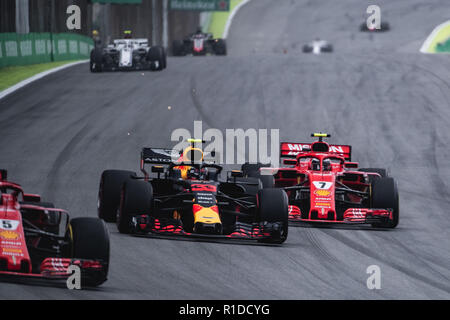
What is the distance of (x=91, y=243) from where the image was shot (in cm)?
1010

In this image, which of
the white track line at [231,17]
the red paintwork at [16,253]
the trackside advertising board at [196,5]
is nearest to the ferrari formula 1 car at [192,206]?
the red paintwork at [16,253]

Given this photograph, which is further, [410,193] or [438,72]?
[438,72]

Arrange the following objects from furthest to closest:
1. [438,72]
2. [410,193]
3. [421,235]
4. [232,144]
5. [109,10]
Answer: [109,10]
[438,72]
[232,144]
[410,193]
[421,235]

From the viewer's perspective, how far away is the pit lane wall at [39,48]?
33.3 m

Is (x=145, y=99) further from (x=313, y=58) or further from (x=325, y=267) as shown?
(x=325, y=267)

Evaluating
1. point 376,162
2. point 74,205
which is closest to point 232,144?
point 376,162

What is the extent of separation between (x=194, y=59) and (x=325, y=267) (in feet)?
93.3

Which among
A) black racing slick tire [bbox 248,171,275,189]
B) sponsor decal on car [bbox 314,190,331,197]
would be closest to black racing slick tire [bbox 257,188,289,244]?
sponsor decal on car [bbox 314,190,331,197]

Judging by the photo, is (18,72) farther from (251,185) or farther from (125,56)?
(251,185)

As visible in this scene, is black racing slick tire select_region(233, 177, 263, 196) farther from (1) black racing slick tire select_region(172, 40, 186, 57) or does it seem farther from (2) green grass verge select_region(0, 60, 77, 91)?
(1) black racing slick tire select_region(172, 40, 186, 57)

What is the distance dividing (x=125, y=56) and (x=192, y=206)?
21.4 m

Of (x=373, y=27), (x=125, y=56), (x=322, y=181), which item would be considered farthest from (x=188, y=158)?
(x=373, y=27)

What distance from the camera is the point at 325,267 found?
39.9ft

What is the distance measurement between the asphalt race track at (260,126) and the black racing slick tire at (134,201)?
32cm
